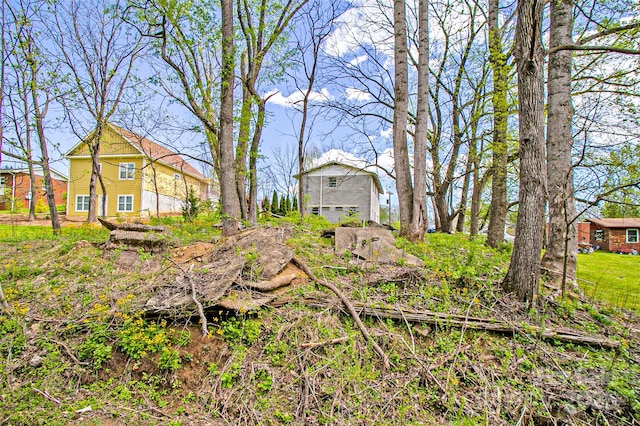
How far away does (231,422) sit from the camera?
2.18m

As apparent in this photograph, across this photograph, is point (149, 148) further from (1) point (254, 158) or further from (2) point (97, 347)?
(2) point (97, 347)

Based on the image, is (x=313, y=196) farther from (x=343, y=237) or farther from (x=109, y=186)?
(x=343, y=237)

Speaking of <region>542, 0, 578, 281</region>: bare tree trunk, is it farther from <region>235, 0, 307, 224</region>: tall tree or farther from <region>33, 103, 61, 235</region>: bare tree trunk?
<region>33, 103, 61, 235</region>: bare tree trunk

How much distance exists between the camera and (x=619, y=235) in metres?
20.5

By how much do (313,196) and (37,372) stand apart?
17.5 m

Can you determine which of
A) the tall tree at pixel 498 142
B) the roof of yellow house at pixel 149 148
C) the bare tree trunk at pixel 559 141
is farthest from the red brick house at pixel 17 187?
the tall tree at pixel 498 142

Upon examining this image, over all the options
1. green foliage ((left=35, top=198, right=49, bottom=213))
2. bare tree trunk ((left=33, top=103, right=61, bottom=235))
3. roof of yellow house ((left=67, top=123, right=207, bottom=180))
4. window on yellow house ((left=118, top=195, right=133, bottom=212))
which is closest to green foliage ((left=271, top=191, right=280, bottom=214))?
roof of yellow house ((left=67, top=123, right=207, bottom=180))

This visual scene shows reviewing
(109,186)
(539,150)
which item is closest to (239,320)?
(539,150)

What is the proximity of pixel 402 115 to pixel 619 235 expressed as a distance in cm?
2492

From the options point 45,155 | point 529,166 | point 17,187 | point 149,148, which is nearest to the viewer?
point 529,166

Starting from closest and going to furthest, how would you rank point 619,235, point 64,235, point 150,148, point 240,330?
point 240,330 → point 64,235 → point 150,148 → point 619,235

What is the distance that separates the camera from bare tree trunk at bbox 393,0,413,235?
580cm

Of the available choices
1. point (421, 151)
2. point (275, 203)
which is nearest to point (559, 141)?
point (421, 151)

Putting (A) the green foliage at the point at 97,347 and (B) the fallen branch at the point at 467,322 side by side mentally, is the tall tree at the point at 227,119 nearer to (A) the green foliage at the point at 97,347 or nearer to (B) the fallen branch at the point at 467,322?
(A) the green foliage at the point at 97,347
